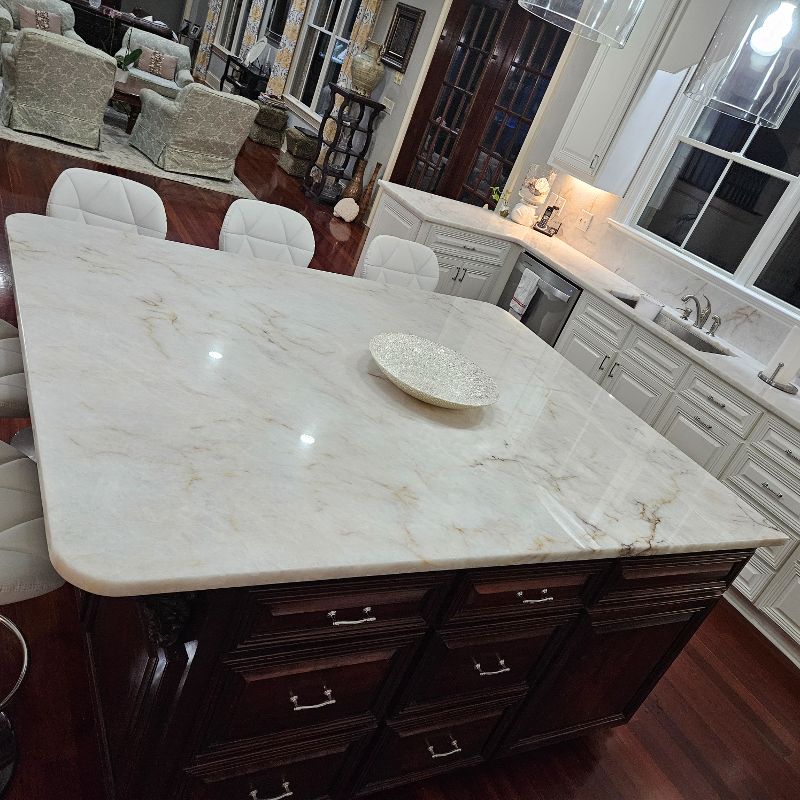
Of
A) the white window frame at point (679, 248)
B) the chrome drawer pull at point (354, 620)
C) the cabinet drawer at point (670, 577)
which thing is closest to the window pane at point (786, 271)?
the white window frame at point (679, 248)

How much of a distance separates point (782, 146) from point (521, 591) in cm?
368

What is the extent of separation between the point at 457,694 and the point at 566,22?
2.27m

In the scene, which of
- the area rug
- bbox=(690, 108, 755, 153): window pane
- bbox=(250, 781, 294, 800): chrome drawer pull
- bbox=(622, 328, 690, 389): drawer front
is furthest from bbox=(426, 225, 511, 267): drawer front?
bbox=(250, 781, 294, 800): chrome drawer pull

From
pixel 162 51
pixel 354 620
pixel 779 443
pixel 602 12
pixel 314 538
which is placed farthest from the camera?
pixel 162 51

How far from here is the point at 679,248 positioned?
4.44 m

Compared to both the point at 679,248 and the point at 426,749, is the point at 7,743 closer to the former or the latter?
the point at 426,749

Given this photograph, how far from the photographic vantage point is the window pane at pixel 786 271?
380 cm

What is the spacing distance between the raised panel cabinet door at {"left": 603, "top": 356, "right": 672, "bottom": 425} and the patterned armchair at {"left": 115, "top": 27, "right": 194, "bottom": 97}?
6.23 metres

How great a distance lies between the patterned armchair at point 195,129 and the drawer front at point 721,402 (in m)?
4.75

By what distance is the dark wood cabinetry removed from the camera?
1.22 m

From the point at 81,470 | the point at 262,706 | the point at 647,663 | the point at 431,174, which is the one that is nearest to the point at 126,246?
the point at 81,470

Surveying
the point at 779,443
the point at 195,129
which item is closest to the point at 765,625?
the point at 779,443

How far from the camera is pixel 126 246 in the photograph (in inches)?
80.8

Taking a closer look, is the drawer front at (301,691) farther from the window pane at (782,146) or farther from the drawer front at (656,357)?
the window pane at (782,146)
